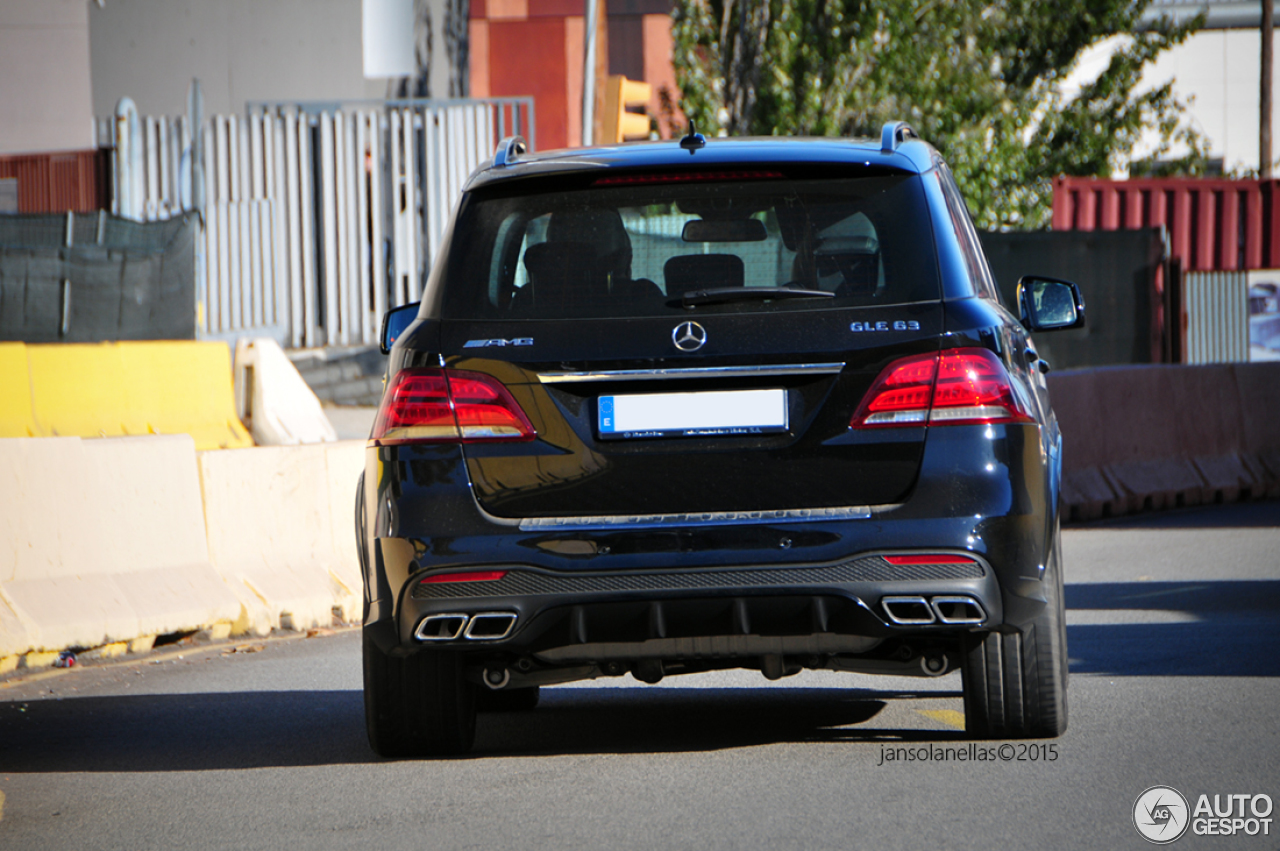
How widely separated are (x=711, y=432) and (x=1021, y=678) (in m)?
1.22

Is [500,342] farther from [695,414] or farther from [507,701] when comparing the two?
[507,701]

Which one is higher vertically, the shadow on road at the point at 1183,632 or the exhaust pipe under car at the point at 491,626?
the exhaust pipe under car at the point at 491,626

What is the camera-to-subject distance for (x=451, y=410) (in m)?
4.68

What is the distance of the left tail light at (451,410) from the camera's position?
4633 millimetres

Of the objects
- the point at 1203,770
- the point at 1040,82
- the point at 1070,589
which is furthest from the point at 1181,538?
the point at 1040,82

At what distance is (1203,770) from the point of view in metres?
4.92

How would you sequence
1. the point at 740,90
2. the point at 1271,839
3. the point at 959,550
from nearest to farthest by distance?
the point at 1271,839, the point at 959,550, the point at 740,90

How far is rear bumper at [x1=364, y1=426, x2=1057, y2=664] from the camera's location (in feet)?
14.8

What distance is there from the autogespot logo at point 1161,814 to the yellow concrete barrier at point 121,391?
23.3ft

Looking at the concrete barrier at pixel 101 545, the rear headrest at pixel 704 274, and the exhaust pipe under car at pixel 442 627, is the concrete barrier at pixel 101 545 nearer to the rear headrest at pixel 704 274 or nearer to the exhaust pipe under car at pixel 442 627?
the exhaust pipe under car at pixel 442 627

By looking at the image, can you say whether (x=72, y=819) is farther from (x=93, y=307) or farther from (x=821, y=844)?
(x=93, y=307)

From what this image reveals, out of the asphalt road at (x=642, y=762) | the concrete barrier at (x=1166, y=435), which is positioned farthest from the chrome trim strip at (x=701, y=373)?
the concrete barrier at (x=1166, y=435)

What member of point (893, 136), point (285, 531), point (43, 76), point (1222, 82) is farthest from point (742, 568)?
point (1222, 82)

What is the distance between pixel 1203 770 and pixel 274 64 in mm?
25684
